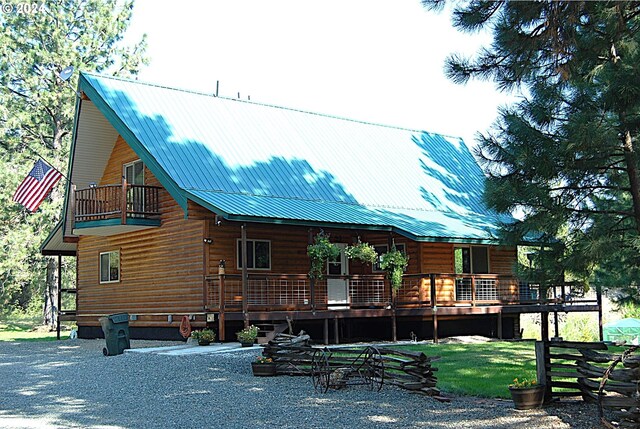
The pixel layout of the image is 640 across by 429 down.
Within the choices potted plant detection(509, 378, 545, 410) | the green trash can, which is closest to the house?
the green trash can

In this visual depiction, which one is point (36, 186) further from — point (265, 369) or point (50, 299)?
point (50, 299)

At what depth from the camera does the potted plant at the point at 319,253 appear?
68.5 feet

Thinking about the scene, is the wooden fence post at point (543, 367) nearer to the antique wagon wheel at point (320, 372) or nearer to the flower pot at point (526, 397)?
the flower pot at point (526, 397)

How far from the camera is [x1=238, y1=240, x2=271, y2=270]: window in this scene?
22578 mm

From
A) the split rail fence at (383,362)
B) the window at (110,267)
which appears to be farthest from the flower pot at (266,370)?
the window at (110,267)

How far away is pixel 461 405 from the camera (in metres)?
10.8

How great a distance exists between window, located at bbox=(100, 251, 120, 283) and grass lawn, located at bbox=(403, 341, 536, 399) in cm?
1105

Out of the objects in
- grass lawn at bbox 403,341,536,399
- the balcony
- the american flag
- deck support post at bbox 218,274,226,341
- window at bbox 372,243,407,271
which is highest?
the american flag

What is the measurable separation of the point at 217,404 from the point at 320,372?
220 cm

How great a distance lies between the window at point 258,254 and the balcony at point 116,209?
120 inches

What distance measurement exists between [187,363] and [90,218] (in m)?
9.15

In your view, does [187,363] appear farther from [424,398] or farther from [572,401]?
[572,401]

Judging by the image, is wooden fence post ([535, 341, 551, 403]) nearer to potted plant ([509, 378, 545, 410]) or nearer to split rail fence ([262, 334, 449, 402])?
potted plant ([509, 378, 545, 410])

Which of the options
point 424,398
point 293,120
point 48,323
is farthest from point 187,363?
point 48,323
